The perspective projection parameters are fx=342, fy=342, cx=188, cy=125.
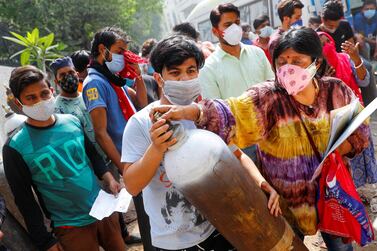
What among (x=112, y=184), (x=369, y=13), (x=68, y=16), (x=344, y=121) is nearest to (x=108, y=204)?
(x=112, y=184)

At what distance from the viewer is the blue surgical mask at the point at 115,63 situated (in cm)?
280

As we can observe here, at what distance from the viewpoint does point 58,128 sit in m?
2.17

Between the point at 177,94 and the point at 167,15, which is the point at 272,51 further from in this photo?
the point at 167,15

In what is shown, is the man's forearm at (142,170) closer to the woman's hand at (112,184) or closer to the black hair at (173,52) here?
the black hair at (173,52)

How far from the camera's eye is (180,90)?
1413 mm

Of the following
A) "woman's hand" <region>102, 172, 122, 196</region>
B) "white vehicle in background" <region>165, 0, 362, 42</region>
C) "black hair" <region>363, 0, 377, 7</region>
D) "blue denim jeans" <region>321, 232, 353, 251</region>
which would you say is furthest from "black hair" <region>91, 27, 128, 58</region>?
"black hair" <region>363, 0, 377, 7</region>

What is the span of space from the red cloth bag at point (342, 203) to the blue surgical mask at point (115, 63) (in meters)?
1.88

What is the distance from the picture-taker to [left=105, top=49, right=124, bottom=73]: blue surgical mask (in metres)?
2.80

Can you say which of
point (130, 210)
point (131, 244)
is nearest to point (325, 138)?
point (131, 244)

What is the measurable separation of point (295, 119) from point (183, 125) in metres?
0.57

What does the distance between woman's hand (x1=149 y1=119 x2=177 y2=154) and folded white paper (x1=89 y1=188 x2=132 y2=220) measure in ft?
3.07

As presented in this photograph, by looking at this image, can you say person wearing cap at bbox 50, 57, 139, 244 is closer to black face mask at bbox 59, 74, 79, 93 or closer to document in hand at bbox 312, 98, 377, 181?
black face mask at bbox 59, 74, 79, 93

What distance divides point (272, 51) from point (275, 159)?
1.73 ft

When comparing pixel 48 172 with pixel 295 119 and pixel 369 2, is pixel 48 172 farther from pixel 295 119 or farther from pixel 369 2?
pixel 369 2
